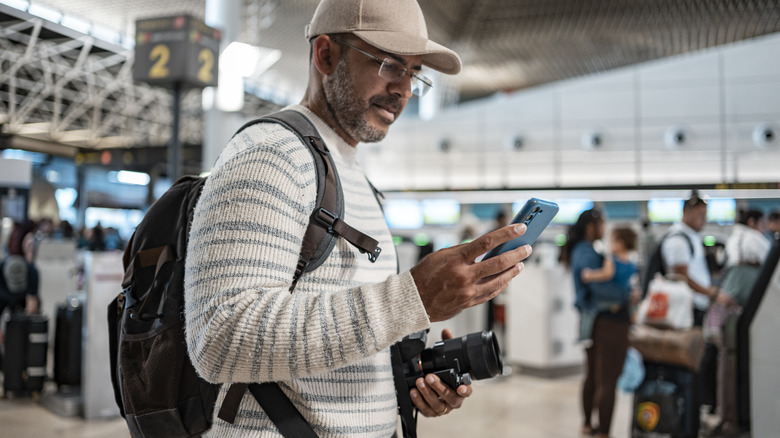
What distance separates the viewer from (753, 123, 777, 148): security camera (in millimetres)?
3952

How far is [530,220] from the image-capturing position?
107 centimetres

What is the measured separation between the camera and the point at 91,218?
21109mm

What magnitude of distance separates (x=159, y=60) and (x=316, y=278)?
4.99m

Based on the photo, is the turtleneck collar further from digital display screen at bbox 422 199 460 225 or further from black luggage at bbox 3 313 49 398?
digital display screen at bbox 422 199 460 225

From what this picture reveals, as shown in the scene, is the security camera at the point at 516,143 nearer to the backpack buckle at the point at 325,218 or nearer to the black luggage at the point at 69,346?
the black luggage at the point at 69,346

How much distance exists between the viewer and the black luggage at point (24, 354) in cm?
577

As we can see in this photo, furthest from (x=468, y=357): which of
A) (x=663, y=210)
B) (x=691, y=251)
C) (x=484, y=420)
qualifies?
(x=663, y=210)

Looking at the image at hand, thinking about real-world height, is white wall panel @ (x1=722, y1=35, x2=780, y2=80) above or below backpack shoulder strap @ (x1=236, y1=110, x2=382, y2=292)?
above

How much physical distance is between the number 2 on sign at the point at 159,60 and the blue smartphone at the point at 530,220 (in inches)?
197

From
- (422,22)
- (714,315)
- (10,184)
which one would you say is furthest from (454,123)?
(422,22)

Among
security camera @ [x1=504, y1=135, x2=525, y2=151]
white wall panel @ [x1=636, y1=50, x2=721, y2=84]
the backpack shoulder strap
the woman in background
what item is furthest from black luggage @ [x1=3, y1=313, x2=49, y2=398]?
security camera @ [x1=504, y1=135, x2=525, y2=151]

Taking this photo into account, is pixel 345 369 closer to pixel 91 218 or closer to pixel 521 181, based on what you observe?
pixel 521 181

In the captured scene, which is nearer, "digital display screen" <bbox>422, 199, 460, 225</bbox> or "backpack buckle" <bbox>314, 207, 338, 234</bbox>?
"backpack buckle" <bbox>314, 207, 338, 234</bbox>

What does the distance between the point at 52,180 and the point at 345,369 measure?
12.1 ft
